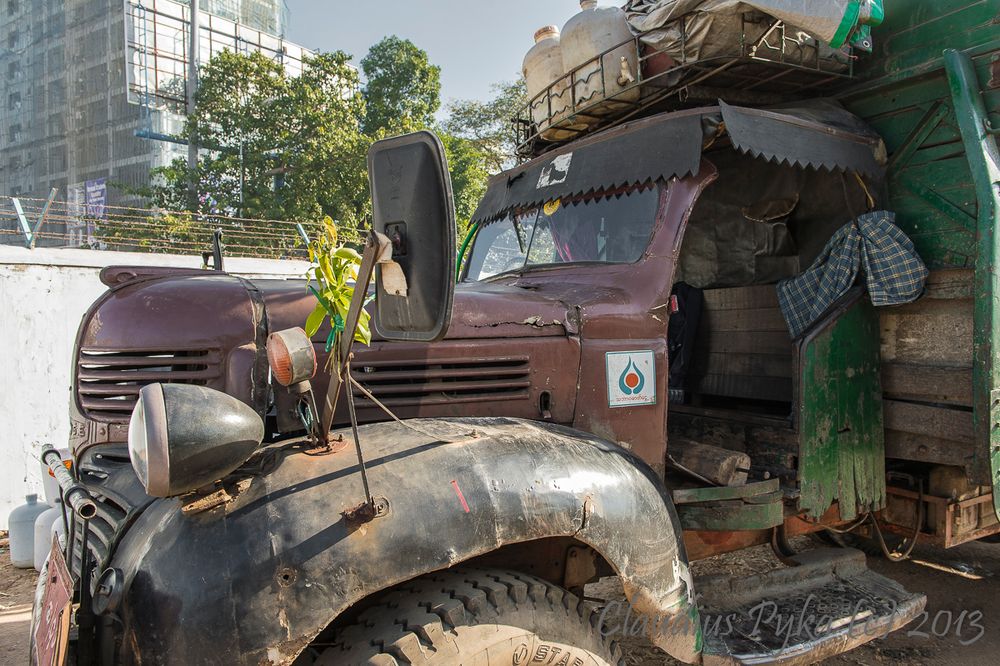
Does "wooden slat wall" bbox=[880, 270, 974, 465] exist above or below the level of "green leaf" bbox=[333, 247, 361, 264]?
below

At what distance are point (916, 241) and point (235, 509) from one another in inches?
128

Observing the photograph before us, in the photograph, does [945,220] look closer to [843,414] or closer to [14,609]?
[843,414]

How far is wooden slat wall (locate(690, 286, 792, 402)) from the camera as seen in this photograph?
13.3 ft

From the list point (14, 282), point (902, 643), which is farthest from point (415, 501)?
point (14, 282)

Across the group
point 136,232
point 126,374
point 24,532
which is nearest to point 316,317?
point 126,374

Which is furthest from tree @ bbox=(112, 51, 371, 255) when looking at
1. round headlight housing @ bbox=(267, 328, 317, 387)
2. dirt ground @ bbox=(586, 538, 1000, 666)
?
round headlight housing @ bbox=(267, 328, 317, 387)

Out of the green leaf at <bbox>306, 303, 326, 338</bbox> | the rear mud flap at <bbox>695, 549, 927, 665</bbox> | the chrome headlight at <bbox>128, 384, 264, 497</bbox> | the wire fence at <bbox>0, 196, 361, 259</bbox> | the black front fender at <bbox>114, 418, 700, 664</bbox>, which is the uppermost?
the wire fence at <bbox>0, 196, 361, 259</bbox>

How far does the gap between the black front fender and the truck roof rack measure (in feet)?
6.88

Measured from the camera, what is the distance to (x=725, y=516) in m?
2.99

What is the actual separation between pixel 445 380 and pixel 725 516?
1382 mm

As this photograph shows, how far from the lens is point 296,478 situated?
1.91m

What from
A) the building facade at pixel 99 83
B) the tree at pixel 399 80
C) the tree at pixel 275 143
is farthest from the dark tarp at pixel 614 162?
the building facade at pixel 99 83

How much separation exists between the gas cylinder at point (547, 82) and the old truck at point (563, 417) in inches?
20.7

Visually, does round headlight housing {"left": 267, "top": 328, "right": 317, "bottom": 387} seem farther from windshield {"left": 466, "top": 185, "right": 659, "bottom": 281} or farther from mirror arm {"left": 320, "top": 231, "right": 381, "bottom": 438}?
windshield {"left": 466, "top": 185, "right": 659, "bottom": 281}
